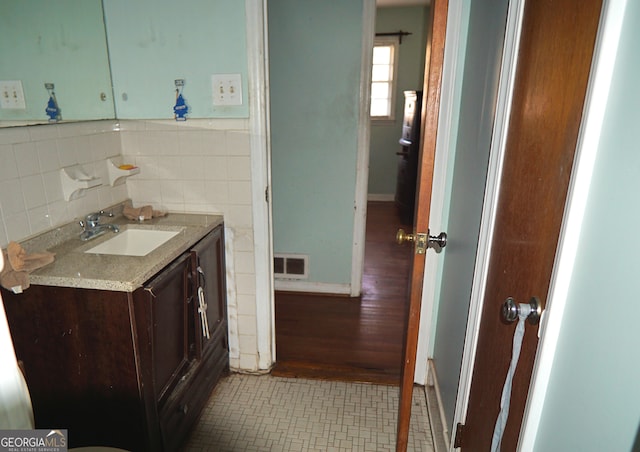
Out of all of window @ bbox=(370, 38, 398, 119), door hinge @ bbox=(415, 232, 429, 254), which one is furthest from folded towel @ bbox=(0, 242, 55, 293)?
window @ bbox=(370, 38, 398, 119)

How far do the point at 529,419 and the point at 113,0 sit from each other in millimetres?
2190

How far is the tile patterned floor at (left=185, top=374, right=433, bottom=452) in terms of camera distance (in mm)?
1764

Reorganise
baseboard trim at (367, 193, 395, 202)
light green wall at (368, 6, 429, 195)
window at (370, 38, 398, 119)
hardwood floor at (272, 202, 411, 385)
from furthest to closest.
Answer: baseboard trim at (367, 193, 395, 202), window at (370, 38, 398, 119), light green wall at (368, 6, 429, 195), hardwood floor at (272, 202, 411, 385)

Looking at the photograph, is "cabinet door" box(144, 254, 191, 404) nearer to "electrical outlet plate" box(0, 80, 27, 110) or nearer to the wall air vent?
"electrical outlet plate" box(0, 80, 27, 110)

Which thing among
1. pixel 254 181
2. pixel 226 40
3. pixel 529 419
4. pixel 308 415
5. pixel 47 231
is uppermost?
pixel 226 40

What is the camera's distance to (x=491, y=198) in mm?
1196

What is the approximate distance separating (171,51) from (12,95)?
655mm

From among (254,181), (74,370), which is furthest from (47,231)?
(254,181)

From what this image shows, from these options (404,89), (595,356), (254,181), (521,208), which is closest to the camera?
(595,356)

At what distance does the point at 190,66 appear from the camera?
1820 mm

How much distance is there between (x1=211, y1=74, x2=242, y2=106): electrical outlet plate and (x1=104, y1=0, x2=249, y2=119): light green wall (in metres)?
0.02

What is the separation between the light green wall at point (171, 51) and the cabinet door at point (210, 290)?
2.06 ft

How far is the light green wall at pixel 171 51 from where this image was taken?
1.76m

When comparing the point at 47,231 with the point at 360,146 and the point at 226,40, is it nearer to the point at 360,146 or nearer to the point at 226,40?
the point at 226,40
